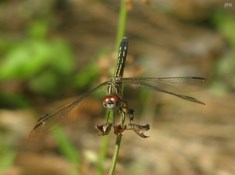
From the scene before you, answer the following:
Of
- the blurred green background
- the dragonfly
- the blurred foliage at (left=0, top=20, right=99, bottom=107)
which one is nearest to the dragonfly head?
the dragonfly

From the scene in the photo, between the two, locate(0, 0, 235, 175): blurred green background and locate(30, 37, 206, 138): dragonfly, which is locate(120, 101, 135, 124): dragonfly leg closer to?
locate(30, 37, 206, 138): dragonfly

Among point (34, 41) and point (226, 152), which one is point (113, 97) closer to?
point (226, 152)

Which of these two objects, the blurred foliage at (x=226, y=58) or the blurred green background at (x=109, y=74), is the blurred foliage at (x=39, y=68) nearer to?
the blurred green background at (x=109, y=74)

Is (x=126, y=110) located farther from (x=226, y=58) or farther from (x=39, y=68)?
(x=226, y=58)

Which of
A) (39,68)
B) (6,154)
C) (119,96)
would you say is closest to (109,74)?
(119,96)

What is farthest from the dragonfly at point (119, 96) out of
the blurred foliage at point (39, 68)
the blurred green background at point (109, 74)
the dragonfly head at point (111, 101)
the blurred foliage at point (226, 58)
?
the blurred foliage at point (226, 58)

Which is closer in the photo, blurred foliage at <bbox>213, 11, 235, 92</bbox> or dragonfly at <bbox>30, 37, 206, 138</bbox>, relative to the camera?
dragonfly at <bbox>30, 37, 206, 138</bbox>
